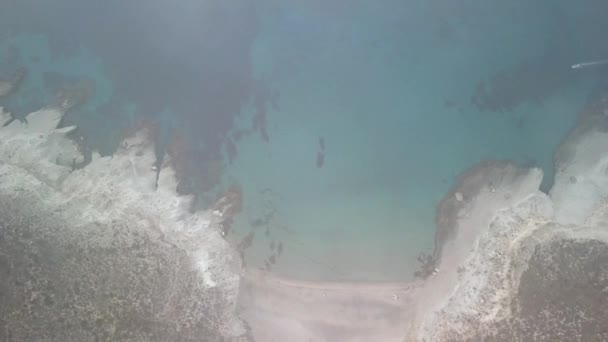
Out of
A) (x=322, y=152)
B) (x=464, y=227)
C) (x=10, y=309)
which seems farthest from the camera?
(x=322, y=152)

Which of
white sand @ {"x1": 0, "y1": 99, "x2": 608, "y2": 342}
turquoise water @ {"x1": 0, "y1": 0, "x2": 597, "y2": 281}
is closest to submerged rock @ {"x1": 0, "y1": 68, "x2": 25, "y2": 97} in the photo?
turquoise water @ {"x1": 0, "y1": 0, "x2": 597, "y2": 281}

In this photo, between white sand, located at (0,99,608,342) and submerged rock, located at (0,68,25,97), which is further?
submerged rock, located at (0,68,25,97)

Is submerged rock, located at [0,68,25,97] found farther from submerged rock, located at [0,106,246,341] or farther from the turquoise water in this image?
submerged rock, located at [0,106,246,341]

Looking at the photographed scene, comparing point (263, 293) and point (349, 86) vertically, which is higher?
point (349, 86)

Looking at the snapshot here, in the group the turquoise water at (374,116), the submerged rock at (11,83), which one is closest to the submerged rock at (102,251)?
the submerged rock at (11,83)

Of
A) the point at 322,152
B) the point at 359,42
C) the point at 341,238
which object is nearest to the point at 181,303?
the point at 341,238

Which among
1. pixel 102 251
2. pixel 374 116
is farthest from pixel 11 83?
pixel 374 116

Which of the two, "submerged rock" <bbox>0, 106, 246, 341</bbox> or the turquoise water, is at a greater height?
the turquoise water

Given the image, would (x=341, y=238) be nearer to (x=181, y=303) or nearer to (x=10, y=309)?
(x=181, y=303)

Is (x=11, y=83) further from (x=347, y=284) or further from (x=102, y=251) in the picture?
(x=347, y=284)
